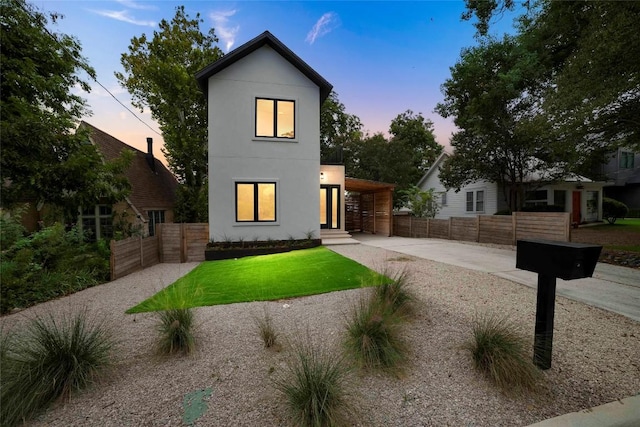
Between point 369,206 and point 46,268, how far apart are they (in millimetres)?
14711

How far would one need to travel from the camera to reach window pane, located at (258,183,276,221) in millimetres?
10641

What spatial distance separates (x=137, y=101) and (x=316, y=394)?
72.1 ft

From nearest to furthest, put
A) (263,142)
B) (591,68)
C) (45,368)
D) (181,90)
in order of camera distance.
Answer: (45,368) → (591,68) → (263,142) → (181,90)

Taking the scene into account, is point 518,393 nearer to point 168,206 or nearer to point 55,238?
point 55,238

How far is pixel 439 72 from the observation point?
15.3 m

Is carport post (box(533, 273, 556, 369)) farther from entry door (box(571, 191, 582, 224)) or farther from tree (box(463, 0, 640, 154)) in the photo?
entry door (box(571, 191, 582, 224))

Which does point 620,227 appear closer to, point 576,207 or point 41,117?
point 576,207

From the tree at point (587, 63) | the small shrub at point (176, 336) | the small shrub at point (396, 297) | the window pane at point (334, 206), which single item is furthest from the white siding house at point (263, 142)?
the small shrub at point (176, 336)

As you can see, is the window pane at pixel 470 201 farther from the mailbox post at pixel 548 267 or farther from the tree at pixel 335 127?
the mailbox post at pixel 548 267

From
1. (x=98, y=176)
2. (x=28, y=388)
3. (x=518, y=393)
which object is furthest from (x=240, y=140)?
(x=518, y=393)

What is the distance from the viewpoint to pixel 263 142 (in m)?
10.5

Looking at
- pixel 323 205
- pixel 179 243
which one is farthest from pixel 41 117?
pixel 323 205

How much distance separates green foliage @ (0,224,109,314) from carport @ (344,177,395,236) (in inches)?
411

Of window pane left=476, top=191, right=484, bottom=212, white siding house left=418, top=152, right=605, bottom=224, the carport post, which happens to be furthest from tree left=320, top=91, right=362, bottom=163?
the carport post
